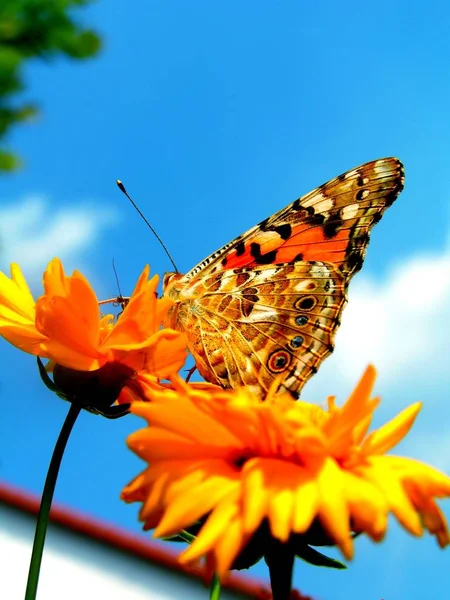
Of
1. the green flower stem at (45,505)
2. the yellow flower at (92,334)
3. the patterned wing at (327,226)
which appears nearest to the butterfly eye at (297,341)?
the patterned wing at (327,226)

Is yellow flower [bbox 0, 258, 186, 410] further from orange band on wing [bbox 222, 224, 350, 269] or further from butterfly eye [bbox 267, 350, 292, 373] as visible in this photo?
orange band on wing [bbox 222, 224, 350, 269]

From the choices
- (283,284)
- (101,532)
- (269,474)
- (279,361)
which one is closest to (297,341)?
(279,361)

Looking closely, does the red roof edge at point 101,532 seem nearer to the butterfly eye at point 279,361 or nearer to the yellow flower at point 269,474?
the butterfly eye at point 279,361

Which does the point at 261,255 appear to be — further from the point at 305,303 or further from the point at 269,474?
the point at 269,474

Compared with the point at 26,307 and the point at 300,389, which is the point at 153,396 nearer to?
the point at 26,307

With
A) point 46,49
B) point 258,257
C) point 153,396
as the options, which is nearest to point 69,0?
point 46,49

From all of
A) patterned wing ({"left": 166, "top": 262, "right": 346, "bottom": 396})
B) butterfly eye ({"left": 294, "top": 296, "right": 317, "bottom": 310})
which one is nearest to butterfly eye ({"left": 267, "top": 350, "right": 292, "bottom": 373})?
patterned wing ({"left": 166, "top": 262, "right": 346, "bottom": 396})
